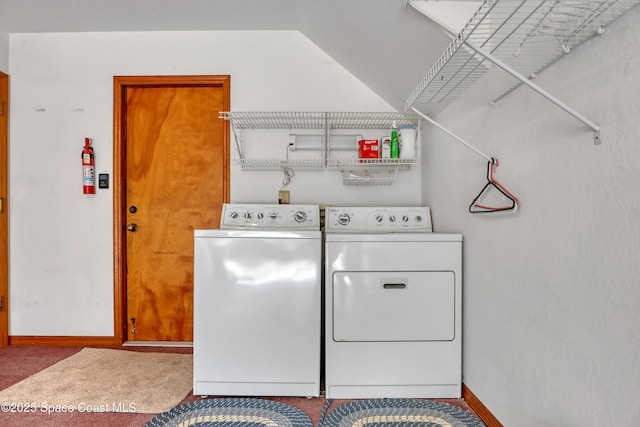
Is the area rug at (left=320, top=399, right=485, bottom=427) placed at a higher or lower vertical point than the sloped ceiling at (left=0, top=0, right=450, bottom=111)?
lower

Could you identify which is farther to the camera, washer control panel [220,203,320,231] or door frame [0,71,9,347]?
door frame [0,71,9,347]

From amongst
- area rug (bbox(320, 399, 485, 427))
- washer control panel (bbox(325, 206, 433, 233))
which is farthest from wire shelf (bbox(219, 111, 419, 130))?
area rug (bbox(320, 399, 485, 427))

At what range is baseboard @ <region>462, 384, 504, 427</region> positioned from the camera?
1.47 m

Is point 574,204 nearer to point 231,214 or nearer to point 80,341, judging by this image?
point 231,214

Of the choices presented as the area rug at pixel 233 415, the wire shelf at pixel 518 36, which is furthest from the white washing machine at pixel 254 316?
the wire shelf at pixel 518 36

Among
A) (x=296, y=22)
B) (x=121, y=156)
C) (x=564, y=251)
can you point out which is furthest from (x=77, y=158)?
(x=564, y=251)

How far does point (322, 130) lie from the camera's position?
7.94ft

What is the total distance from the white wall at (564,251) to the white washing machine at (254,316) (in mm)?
799

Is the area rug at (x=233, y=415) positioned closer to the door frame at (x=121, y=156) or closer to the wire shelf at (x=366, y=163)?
the door frame at (x=121, y=156)

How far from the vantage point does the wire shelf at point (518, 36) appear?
826mm

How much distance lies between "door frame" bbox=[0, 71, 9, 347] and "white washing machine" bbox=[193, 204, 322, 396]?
5.70ft

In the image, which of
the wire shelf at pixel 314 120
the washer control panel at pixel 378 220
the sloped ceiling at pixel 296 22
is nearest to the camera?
the sloped ceiling at pixel 296 22

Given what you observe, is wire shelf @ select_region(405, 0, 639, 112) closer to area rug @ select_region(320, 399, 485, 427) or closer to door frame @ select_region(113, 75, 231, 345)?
area rug @ select_region(320, 399, 485, 427)

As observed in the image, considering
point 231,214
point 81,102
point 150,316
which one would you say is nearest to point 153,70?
point 81,102
